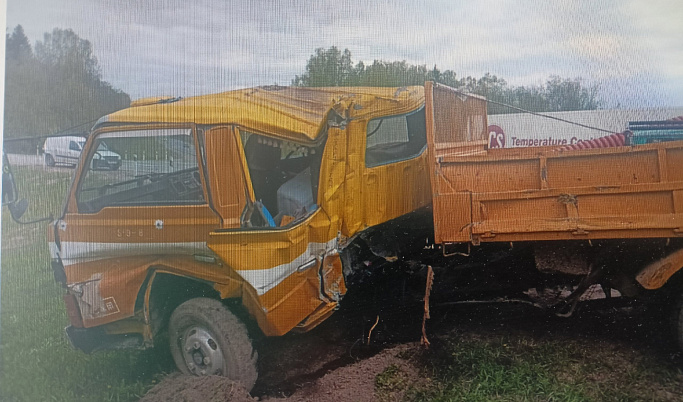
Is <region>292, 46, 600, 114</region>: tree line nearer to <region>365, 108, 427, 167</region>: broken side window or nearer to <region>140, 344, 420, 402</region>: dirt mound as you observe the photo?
<region>365, 108, 427, 167</region>: broken side window

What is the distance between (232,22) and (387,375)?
1448mm

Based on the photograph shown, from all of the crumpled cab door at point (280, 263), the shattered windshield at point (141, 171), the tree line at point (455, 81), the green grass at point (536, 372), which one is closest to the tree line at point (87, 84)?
the tree line at point (455, 81)

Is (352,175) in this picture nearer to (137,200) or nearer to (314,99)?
(314,99)

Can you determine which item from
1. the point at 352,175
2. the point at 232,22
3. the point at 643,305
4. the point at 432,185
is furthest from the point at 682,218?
the point at 232,22

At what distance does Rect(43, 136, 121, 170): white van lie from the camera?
6.03 ft

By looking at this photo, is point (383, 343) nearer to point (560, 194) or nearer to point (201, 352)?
point (201, 352)

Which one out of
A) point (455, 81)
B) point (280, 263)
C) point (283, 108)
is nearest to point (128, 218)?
point (280, 263)

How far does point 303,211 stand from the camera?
1.79 m

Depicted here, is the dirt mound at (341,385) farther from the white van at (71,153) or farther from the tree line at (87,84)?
the tree line at (87,84)

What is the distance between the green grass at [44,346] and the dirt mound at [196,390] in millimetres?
45

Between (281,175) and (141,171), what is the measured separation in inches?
20.8

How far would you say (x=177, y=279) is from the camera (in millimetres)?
1821

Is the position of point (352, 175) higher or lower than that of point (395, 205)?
higher

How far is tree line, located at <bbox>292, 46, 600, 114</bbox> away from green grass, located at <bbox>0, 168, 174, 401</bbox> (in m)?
1.06
